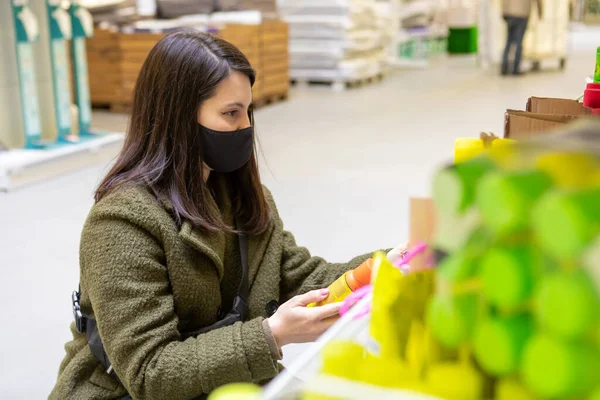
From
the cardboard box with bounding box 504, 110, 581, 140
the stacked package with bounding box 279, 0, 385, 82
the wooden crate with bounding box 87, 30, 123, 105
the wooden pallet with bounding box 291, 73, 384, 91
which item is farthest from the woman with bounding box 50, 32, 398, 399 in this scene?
the wooden pallet with bounding box 291, 73, 384, 91

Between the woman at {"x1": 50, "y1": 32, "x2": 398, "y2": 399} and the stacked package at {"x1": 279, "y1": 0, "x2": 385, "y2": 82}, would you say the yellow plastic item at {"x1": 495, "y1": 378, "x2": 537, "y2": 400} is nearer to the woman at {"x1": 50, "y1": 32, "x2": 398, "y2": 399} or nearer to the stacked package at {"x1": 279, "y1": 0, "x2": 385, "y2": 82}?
the woman at {"x1": 50, "y1": 32, "x2": 398, "y2": 399}

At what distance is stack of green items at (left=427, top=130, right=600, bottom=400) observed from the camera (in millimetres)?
511

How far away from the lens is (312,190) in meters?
4.94

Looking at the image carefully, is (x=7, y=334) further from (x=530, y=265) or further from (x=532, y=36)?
(x=532, y=36)

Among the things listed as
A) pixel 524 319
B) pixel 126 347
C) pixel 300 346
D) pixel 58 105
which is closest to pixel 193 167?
pixel 126 347

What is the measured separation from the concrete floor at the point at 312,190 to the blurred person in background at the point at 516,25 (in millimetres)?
1456

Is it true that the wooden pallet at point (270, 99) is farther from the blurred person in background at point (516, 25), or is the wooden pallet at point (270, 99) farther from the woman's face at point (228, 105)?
the woman's face at point (228, 105)

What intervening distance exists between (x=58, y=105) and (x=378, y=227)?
289cm

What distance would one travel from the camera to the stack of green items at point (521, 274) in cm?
51

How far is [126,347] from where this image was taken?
4.60ft

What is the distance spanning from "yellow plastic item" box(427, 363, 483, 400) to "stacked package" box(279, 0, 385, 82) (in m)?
8.91

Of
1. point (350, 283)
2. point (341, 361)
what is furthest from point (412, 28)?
point (341, 361)

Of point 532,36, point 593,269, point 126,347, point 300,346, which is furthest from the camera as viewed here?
point 532,36

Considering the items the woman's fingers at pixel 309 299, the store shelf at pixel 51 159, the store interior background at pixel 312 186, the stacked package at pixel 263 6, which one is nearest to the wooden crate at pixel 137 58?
the store interior background at pixel 312 186
